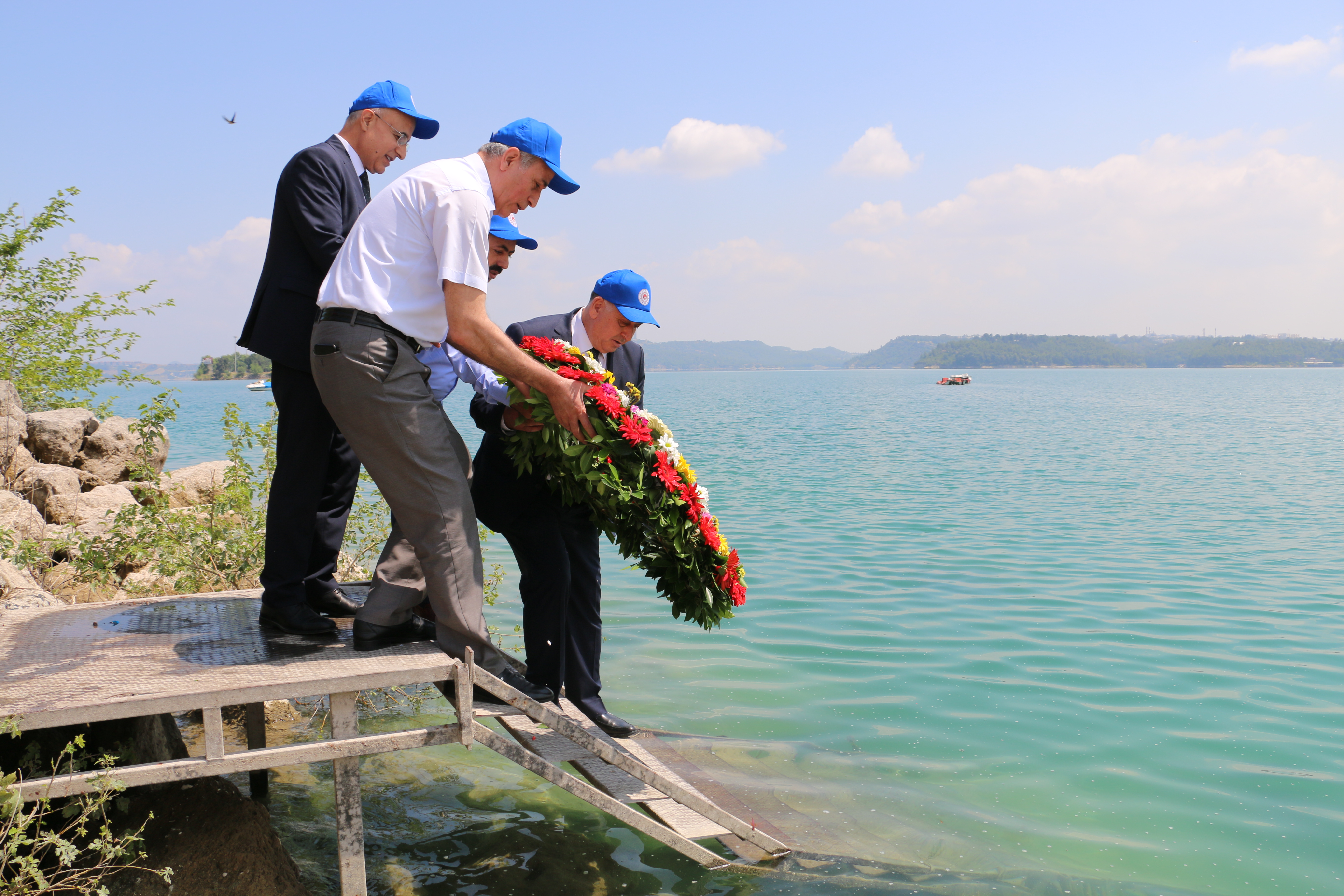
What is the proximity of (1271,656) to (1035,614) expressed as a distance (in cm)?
238

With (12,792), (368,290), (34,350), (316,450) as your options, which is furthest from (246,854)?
(34,350)

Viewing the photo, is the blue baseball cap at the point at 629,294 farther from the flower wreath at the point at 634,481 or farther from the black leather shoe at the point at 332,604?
the black leather shoe at the point at 332,604

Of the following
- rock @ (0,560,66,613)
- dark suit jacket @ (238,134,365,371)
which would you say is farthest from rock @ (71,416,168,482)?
dark suit jacket @ (238,134,365,371)

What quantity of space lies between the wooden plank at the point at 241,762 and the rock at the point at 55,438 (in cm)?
1137

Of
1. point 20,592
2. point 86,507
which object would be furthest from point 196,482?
point 20,592

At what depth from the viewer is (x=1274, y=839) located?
610 cm

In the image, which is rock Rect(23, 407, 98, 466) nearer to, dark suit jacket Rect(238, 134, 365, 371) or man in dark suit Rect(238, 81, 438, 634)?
man in dark suit Rect(238, 81, 438, 634)

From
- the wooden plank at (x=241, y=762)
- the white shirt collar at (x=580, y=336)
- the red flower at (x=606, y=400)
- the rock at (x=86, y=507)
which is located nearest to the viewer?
the wooden plank at (x=241, y=762)

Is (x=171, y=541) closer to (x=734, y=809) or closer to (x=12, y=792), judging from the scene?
(x=12, y=792)

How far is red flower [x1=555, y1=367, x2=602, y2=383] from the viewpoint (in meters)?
4.70

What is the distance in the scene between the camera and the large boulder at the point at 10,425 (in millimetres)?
12094

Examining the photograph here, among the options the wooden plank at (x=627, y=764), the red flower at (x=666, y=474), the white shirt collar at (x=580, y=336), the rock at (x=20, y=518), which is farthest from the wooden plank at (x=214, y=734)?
the rock at (x=20, y=518)

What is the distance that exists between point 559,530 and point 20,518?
7538 mm

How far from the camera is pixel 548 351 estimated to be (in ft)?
15.6
